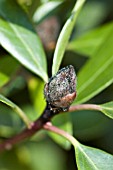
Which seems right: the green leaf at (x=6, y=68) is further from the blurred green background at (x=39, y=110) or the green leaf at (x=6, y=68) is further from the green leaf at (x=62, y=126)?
the green leaf at (x=62, y=126)

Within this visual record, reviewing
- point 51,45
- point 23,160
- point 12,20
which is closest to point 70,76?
point 12,20

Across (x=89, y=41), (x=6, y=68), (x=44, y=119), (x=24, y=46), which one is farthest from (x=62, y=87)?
(x=89, y=41)

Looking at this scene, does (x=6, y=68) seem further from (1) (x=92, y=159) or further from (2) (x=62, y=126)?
(1) (x=92, y=159)

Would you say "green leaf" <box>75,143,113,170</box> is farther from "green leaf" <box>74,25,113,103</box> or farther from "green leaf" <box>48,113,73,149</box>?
"green leaf" <box>48,113,73,149</box>

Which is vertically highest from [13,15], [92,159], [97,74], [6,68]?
[13,15]

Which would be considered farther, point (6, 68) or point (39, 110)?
point (39, 110)

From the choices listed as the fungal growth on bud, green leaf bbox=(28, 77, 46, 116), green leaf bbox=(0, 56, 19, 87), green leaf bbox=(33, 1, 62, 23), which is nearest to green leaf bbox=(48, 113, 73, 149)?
green leaf bbox=(28, 77, 46, 116)

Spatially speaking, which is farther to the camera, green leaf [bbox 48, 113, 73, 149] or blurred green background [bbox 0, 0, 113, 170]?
blurred green background [bbox 0, 0, 113, 170]
